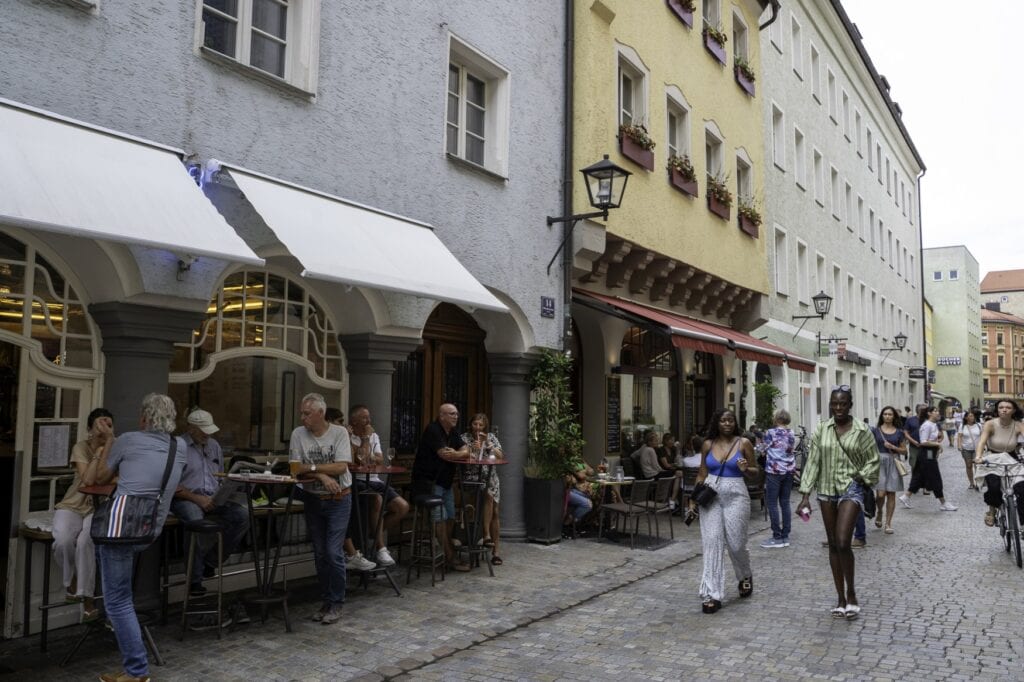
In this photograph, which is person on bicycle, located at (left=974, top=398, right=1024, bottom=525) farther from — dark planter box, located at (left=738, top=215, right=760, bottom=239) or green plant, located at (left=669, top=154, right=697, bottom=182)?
dark planter box, located at (left=738, top=215, right=760, bottom=239)

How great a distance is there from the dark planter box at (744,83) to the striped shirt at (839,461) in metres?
11.8


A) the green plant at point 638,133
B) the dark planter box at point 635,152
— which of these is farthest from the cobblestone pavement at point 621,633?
the green plant at point 638,133

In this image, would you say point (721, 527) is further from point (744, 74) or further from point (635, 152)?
point (744, 74)

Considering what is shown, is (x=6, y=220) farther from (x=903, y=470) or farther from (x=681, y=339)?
(x=903, y=470)

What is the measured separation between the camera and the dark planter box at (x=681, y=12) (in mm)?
14262

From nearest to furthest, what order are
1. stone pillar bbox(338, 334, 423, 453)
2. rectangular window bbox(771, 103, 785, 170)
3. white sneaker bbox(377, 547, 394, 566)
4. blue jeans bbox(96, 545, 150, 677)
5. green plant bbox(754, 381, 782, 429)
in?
blue jeans bbox(96, 545, 150, 677) < white sneaker bbox(377, 547, 394, 566) < stone pillar bbox(338, 334, 423, 453) < green plant bbox(754, 381, 782, 429) < rectangular window bbox(771, 103, 785, 170)

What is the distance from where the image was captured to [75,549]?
5.85 m

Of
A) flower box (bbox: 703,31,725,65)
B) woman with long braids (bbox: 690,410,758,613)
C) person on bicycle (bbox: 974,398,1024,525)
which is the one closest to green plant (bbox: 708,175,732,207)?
flower box (bbox: 703,31,725,65)

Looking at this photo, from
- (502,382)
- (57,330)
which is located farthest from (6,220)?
(502,382)

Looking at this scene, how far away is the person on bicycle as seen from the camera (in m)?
9.17

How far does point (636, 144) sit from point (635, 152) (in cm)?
13

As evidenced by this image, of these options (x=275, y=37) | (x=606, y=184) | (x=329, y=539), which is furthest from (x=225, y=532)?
(x=606, y=184)

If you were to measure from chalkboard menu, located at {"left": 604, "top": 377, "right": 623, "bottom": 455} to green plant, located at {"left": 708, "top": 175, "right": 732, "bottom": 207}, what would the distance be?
12.6 ft

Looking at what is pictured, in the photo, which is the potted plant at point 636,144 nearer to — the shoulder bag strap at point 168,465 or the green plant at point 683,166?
the green plant at point 683,166
